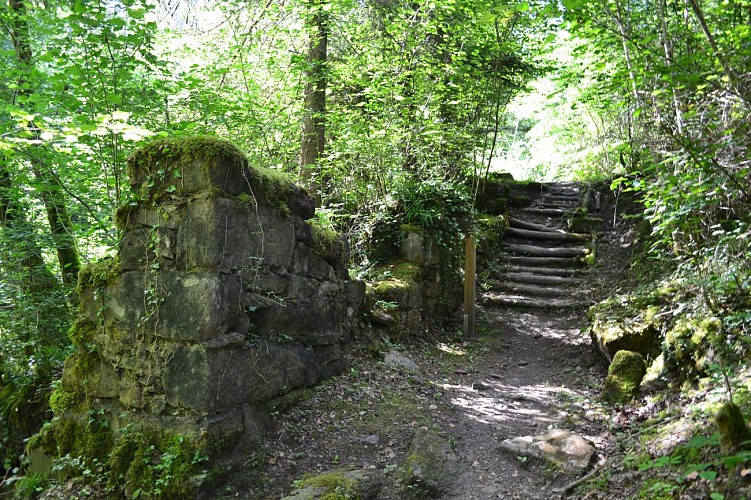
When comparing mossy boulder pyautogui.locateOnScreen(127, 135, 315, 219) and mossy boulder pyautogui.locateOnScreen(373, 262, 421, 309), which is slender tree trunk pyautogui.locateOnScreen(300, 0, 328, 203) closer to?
mossy boulder pyautogui.locateOnScreen(373, 262, 421, 309)

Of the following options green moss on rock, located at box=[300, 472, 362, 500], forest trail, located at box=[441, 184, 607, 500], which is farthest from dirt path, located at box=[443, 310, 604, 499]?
green moss on rock, located at box=[300, 472, 362, 500]

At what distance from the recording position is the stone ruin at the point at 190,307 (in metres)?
4.44

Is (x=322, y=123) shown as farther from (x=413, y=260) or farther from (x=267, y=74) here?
(x=413, y=260)

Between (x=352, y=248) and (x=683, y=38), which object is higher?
(x=683, y=38)

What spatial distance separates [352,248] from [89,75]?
4.79 metres

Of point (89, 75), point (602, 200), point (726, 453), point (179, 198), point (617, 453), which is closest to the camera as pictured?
point (726, 453)

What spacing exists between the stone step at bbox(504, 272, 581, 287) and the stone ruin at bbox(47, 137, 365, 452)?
22.8 ft

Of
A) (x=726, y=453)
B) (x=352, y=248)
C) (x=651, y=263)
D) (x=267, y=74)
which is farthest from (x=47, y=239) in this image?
(x=651, y=263)

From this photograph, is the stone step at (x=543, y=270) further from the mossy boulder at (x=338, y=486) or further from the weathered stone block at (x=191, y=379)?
the weathered stone block at (x=191, y=379)

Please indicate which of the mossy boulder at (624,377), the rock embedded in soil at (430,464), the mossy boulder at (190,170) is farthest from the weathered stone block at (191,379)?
the mossy boulder at (624,377)

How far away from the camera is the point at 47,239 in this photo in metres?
6.37

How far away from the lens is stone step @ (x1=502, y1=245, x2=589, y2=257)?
11.6 m

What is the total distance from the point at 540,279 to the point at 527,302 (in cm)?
101

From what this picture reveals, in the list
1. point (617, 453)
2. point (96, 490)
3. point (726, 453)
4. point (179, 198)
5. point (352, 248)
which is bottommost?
point (96, 490)
